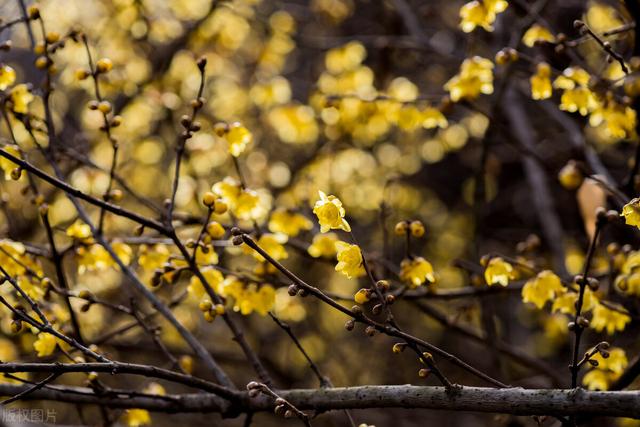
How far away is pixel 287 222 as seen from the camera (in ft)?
9.38

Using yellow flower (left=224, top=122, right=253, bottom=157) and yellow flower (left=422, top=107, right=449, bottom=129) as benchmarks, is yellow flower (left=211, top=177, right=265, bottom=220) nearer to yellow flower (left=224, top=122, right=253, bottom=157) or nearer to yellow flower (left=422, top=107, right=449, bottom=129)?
yellow flower (left=224, top=122, right=253, bottom=157)

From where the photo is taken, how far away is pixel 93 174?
3.29m

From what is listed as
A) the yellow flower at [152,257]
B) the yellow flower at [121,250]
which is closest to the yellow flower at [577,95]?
the yellow flower at [152,257]

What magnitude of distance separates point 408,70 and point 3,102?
483 cm

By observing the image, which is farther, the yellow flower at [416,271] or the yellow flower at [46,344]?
the yellow flower at [416,271]

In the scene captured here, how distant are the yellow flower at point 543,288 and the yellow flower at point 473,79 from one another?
3.08 ft

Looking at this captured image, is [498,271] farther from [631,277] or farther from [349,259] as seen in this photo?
[349,259]

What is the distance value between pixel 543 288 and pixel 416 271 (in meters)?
0.45

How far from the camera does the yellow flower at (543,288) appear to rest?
2.34 m

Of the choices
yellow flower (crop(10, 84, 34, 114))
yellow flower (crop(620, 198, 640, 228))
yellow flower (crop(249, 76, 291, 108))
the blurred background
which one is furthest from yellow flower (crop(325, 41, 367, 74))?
yellow flower (crop(620, 198, 640, 228))

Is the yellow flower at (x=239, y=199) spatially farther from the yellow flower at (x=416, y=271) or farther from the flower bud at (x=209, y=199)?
the yellow flower at (x=416, y=271)

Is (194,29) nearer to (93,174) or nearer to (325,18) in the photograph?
(325,18)

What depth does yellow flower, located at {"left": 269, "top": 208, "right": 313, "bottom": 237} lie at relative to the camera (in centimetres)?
284

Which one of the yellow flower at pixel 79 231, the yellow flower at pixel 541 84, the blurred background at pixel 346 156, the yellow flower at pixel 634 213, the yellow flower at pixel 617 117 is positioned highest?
the yellow flower at pixel 541 84
